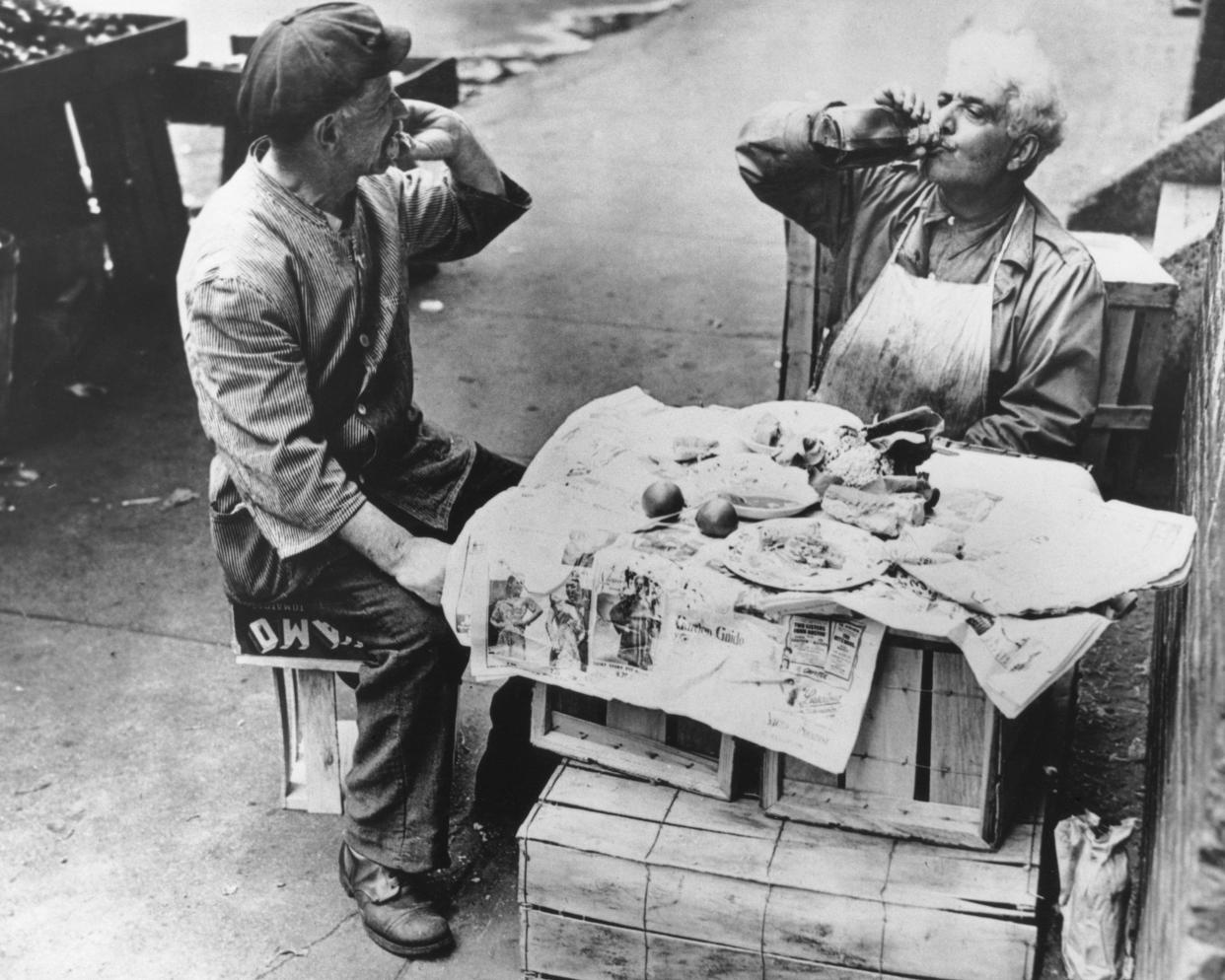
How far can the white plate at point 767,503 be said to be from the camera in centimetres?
287

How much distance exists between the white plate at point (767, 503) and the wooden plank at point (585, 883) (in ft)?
2.50

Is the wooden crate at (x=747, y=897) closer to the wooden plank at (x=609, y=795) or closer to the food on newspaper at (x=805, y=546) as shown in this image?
Result: the wooden plank at (x=609, y=795)

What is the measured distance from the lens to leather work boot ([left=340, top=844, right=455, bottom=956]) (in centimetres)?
309

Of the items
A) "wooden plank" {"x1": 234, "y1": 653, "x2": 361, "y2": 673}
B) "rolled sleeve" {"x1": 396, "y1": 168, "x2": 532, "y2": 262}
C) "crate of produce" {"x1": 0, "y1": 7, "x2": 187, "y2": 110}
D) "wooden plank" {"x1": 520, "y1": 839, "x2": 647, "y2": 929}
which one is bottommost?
"wooden plank" {"x1": 520, "y1": 839, "x2": 647, "y2": 929}

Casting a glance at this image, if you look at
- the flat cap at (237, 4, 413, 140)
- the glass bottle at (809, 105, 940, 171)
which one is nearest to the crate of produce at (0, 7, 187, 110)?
the flat cap at (237, 4, 413, 140)

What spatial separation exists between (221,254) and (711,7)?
11.9 m

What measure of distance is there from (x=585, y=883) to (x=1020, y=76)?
2.29m

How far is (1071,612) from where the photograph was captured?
2.56 m

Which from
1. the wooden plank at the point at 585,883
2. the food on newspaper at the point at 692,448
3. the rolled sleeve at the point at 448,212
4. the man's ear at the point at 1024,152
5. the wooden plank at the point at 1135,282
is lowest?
the wooden plank at the point at 585,883

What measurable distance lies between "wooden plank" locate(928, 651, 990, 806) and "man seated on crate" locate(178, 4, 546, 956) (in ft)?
3.51

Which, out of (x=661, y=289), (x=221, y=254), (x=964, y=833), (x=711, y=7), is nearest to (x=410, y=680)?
(x=221, y=254)

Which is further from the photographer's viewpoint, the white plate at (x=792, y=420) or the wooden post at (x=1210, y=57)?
the wooden post at (x=1210, y=57)

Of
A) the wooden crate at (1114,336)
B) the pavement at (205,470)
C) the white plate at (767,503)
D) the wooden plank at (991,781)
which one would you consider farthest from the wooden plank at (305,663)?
the wooden crate at (1114,336)

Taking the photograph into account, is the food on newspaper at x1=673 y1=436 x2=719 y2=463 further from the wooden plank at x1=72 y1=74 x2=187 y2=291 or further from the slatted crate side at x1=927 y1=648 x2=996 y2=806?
the wooden plank at x1=72 y1=74 x2=187 y2=291
